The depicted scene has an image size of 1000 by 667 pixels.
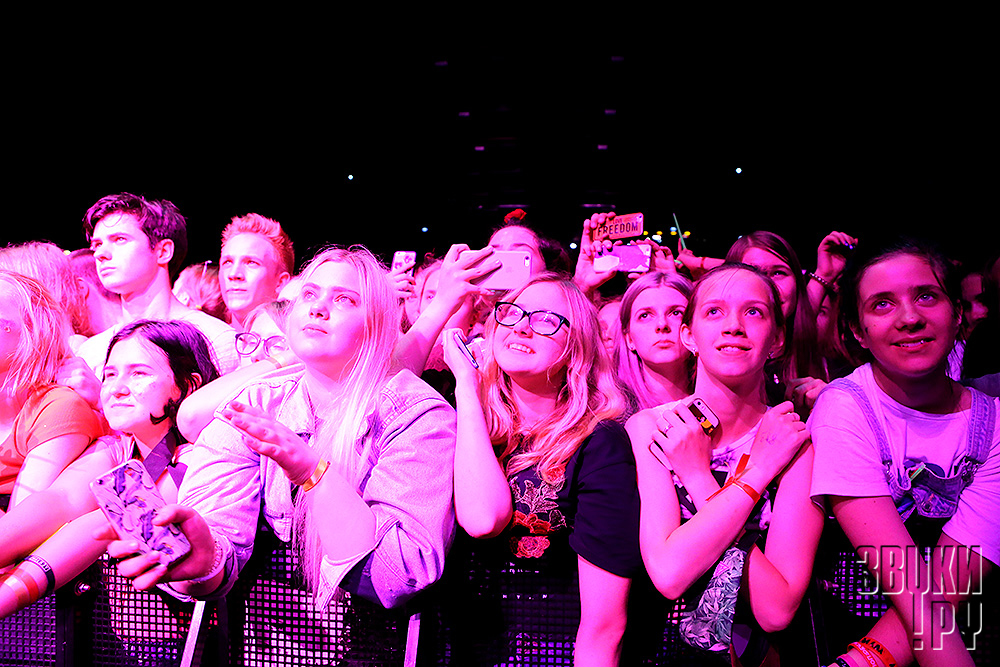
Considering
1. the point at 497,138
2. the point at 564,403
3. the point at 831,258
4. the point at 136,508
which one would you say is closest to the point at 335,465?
the point at 136,508

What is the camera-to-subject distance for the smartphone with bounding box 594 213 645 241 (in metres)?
3.10

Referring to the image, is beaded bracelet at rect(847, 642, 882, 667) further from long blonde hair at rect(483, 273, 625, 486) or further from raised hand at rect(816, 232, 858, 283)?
raised hand at rect(816, 232, 858, 283)

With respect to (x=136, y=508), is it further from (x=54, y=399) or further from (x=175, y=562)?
(x=54, y=399)

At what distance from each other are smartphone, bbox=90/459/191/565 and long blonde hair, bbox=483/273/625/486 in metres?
0.84

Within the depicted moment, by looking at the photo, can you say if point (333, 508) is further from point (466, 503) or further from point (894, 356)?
point (894, 356)

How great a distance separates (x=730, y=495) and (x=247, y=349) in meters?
1.84

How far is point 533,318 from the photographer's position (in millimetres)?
2129

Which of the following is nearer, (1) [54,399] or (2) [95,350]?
(1) [54,399]

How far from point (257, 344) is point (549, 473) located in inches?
48.7

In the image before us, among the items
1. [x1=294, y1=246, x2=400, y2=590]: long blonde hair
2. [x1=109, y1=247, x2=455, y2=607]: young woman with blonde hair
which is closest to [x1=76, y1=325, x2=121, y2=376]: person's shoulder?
[x1=109, y1=247, x2=455, y2=607]: young woman with blonde hair

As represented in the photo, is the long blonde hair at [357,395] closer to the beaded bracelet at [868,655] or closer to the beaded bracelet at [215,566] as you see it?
the beaded bracelet at [215,566]

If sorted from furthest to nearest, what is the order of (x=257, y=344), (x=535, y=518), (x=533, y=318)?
(x=257, y=344) → (x=533, y=318) → (x=535, y=518)

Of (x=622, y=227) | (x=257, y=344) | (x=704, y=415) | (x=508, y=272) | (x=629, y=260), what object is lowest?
(x=704, y=415)

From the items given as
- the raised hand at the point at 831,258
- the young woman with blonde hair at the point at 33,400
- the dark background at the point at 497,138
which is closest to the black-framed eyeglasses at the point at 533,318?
the young woman with blonde hair at the point at 33,400
